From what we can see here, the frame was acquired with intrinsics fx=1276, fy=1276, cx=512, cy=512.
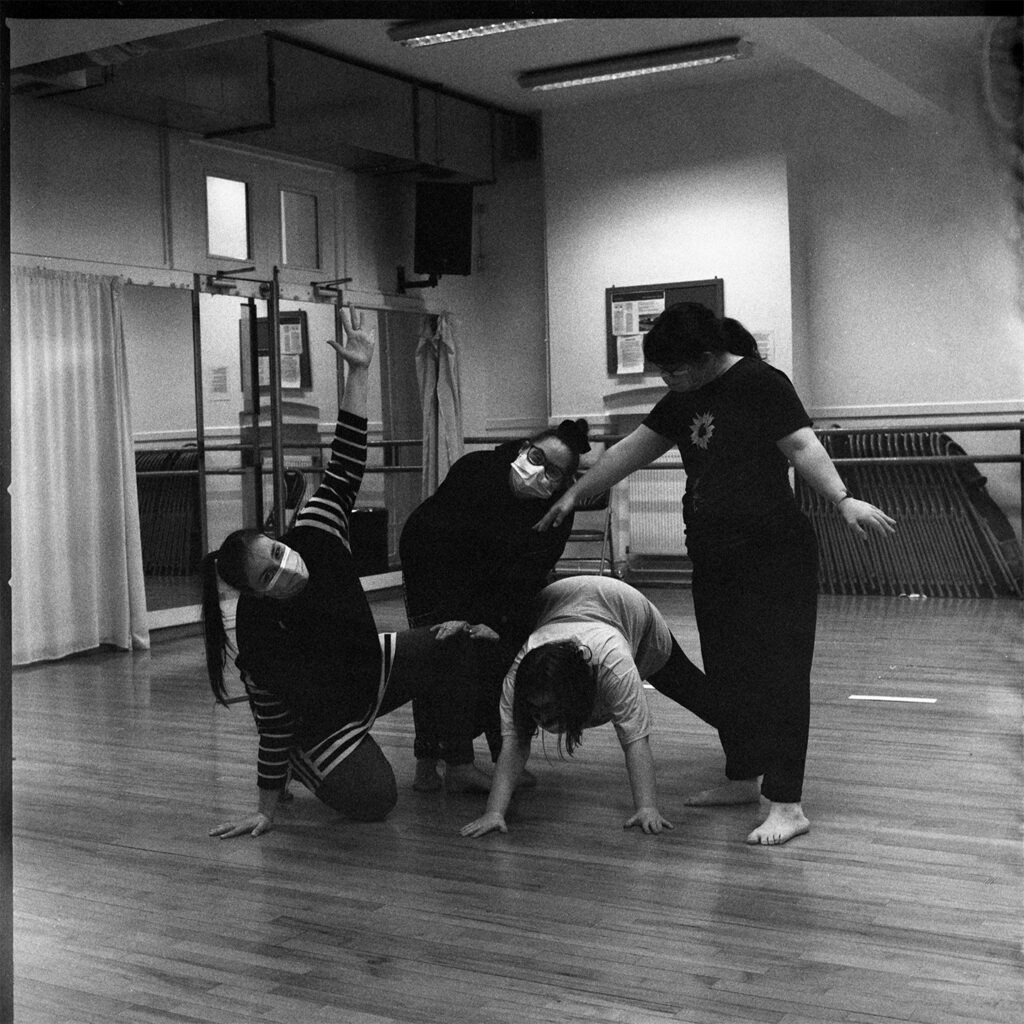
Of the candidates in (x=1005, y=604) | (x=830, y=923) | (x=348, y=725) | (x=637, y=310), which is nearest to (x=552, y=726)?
(x=348, y=725)

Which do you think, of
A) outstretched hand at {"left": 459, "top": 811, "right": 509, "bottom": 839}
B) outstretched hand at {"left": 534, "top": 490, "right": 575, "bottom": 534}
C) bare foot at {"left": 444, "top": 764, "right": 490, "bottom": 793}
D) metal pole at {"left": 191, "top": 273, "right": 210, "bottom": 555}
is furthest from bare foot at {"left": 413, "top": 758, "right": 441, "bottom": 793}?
metal pole at {"left": 191, "top": 273, "right": 210, "bottom": 555}

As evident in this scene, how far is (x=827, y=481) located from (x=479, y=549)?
56 cm

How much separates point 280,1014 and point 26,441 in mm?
2800

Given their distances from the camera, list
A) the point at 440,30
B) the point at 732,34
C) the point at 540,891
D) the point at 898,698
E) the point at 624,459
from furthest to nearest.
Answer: the point at 898,698 → the point at 624,459 → the point at 540,891 → the point at 440,30 → the point at 732,34

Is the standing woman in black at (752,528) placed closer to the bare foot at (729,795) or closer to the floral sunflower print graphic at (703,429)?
the floral sunflower print graphic at (703,429)

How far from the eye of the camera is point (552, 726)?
74.0 inches

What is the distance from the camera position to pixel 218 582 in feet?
6.11

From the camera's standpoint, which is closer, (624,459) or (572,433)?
(572,433)

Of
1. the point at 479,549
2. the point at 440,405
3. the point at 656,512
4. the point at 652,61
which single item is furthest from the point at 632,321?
the point at 652,61

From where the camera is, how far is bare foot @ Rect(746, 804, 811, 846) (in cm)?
188

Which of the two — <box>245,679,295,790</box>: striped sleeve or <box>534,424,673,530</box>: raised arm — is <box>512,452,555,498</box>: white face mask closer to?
<box>534,424,673,530</box>: raised arm

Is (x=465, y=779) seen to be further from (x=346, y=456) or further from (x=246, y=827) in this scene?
(x=346, y=456)

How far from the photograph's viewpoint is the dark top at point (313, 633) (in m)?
1.92

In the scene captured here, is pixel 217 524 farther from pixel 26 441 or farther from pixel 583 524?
pixel 583 524
